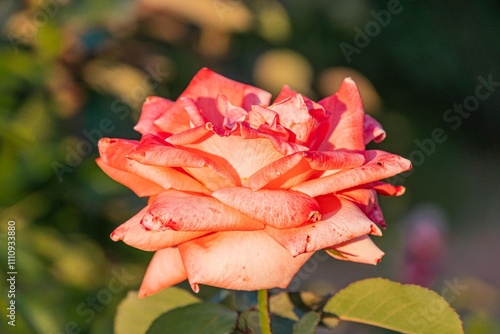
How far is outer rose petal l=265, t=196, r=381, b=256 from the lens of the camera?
0.56 metres

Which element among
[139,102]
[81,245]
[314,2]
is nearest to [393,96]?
[314,2]

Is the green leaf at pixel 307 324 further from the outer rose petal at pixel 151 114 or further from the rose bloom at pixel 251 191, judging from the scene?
the outer rose petal at pixel 151 114

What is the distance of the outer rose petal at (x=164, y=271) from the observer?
25.8 inches

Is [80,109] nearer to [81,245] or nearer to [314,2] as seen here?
[81,245]

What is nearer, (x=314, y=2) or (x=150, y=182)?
(x=150, y=182)

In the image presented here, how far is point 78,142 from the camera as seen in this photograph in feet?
5.00

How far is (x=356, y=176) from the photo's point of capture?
0.60m

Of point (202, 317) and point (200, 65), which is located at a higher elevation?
point (202, 317)

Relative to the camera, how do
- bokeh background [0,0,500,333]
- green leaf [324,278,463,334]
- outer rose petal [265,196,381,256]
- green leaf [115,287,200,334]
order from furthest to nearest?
bokeh background [0,0,500,333], green leaf [115,287,200,334], green leaf [324,278,463,334], outer rose petal [265,196,381,256]

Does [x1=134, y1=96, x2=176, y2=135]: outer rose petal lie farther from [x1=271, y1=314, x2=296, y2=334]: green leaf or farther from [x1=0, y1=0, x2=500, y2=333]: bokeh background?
[x1=0, y1=0, x2=500, y2=333]: bokeh background

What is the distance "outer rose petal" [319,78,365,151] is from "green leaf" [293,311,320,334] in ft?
0.51

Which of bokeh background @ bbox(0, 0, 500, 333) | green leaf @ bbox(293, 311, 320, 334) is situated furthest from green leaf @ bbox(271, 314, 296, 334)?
bokeh background @ bbox(0, 0, 500, 333)

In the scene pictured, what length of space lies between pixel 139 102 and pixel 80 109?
5.8 inches

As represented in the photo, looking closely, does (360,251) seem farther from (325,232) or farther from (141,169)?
(141,169)
